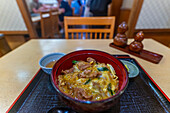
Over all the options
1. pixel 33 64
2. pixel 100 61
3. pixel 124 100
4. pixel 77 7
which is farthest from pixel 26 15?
pixel 77 7

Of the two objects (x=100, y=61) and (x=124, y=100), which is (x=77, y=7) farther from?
(x=124, y=100)

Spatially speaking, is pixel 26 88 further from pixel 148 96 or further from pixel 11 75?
pixel 148 96

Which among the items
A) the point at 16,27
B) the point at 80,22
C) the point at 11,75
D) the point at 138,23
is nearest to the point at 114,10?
the point at 138,23

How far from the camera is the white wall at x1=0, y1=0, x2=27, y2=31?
1895mm

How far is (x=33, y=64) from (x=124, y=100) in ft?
2.77

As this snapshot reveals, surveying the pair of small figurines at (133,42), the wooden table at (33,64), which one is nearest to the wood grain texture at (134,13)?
the wooden table at (33,64)

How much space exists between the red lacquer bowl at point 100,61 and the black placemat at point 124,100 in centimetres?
13

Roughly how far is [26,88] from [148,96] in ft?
2.68

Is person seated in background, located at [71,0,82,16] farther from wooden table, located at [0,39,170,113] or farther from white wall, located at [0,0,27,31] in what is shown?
wooden table, located at [0,39,170,113]

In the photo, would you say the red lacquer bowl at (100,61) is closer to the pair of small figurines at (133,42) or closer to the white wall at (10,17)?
the pair of small figurines at (133,42)

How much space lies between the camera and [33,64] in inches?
36.8

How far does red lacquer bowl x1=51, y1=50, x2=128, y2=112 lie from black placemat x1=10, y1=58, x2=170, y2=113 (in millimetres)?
134

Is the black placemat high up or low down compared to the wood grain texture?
down

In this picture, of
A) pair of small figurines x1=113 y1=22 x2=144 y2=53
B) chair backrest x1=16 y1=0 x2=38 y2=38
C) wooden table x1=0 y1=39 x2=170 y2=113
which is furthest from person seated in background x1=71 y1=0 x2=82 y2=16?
pair of small figurines x1=113 y1=22 x2=144 y2=53
